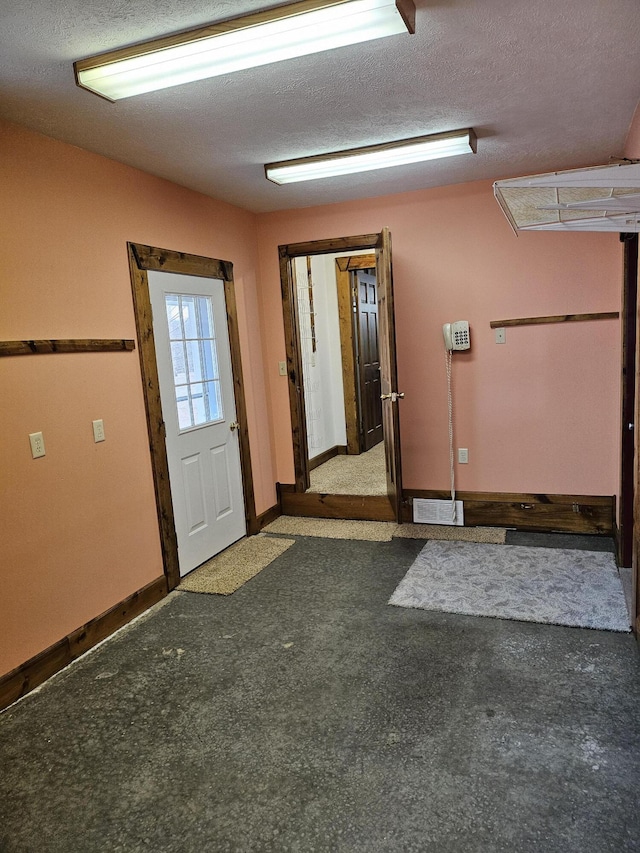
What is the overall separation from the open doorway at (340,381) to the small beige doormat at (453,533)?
16cm

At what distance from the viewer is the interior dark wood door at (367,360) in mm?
6645

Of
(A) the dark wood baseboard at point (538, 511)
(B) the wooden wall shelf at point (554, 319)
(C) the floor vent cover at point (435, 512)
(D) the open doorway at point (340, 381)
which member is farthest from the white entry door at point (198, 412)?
(B) the wooden wall shelf at point (554, 319)

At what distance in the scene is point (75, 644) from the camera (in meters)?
2.78

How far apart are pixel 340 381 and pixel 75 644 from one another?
14.4 feet

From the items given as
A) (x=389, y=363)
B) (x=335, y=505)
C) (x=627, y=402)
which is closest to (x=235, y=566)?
(x=335, y=505)

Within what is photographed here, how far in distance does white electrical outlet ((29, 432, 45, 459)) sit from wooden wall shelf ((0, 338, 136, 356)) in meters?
0.37

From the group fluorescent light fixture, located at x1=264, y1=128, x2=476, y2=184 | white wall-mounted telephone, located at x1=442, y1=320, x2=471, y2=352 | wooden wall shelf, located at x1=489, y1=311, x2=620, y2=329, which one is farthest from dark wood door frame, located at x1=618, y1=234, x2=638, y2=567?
fluorescent light fixture, located at x1=264, y1=128, x2=476, y2=184

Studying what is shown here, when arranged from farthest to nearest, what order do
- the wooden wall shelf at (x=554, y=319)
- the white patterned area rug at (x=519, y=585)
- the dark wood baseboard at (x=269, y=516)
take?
1. the dark wood baseboard at (x=269, y=516)
2. the wooden wall shelf at (x=554, y=319)
3. the white patterned area rug at (x=519, y=585)

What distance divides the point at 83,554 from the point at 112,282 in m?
1.43

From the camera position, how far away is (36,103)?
89.4 inches

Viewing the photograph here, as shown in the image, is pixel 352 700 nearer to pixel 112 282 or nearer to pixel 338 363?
pixel 112 282

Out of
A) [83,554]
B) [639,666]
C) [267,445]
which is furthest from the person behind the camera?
[267,445]

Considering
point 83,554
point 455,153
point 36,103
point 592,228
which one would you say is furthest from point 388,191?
point 83,554

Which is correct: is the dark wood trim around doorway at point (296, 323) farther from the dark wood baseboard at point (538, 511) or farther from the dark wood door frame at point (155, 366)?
the dark wood baseboard at point (538, 511)
